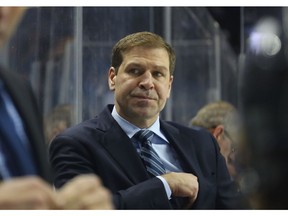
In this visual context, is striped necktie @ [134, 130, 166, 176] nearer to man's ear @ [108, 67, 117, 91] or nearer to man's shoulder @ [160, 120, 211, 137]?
man's shoulder @ [160, 120, 211, 137]

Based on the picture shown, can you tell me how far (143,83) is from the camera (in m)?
2.12

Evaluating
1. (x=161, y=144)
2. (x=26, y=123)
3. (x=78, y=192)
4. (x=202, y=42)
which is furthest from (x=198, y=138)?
(x=26, y=123)

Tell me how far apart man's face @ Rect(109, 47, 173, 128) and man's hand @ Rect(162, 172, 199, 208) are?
0.65ft

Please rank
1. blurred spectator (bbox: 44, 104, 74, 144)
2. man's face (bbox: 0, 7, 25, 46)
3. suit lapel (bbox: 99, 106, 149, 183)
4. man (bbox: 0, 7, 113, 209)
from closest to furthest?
1. man (bbox: 0, 7, 113, 209)
2. man's face (bbox: 0, 7, 25, 46)
3. blurred spectator (bbox: 44, 104, 74, 144)
4. suit lapel (bbox: 99, 106, 149, 183)

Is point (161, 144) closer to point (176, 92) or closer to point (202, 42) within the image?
point (176, 92)

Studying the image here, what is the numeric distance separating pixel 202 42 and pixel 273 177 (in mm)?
812

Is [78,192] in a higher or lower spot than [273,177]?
lower

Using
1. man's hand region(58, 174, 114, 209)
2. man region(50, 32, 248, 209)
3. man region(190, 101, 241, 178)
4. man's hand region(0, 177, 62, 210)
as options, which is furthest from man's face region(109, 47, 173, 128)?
→ man's hand region(0, 177, 62, 210)

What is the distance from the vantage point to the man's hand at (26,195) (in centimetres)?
171

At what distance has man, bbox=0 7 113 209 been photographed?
167cm

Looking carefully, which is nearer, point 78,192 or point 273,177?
point 273,177

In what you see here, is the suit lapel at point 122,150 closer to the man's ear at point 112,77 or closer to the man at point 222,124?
the man's ear at point 112,77

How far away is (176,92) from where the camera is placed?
2.10 metres
